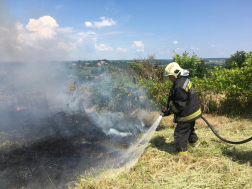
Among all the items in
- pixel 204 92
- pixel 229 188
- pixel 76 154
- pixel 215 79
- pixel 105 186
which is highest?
pixel 215 79

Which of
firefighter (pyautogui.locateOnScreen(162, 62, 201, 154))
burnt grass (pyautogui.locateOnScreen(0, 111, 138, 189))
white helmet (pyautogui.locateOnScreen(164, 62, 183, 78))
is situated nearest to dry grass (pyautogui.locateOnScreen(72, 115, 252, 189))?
firefighter (pyautogui.locateOnScreen(162, 62, 201, 154))

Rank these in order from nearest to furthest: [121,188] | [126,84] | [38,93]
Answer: [121,188], [126,84], [38,93]

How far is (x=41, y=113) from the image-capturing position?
9148mm

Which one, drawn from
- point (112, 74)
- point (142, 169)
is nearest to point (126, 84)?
point (112, 74)

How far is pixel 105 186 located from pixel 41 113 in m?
7.91

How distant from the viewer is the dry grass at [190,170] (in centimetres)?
280

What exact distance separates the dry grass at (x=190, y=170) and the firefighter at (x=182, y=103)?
1.54 feet

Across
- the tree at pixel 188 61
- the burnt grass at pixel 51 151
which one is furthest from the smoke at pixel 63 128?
the tree at pixel 188 61

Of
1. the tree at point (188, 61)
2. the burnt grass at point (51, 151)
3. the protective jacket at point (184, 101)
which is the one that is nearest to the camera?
the protective jacket at point (184, 101)

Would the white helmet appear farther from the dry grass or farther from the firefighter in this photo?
the dry grass

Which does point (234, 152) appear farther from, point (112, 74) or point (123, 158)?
point (112, 74)

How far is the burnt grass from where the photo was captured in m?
3.96

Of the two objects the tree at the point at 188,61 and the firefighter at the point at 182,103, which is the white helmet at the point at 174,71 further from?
the tree at the point at 188,61

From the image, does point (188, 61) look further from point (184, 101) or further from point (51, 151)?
point (51, 151)
